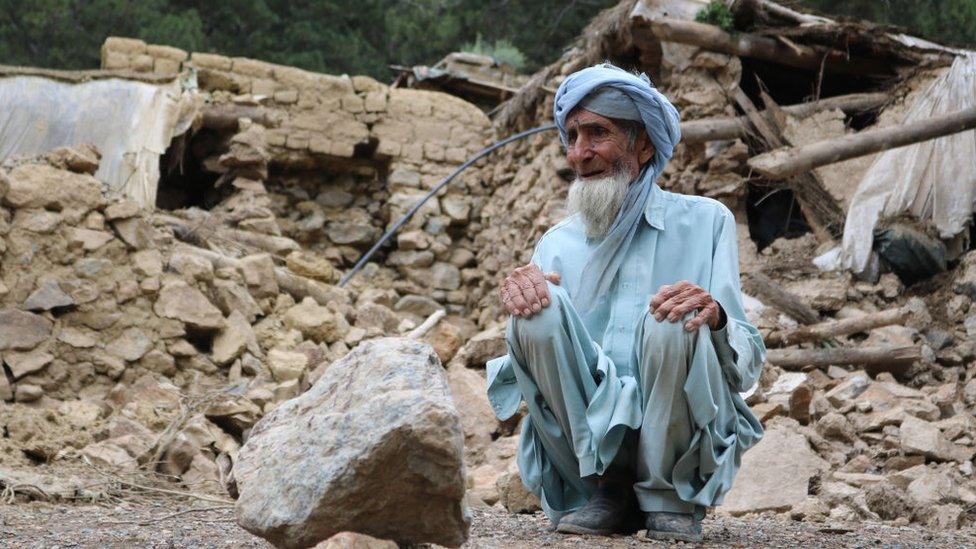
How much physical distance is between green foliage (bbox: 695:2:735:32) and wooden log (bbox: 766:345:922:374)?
2.65 m

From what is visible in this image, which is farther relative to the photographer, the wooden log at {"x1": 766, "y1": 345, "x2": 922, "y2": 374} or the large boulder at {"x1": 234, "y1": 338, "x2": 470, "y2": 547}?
the wooden log at {"x1": 766, "y1": 345, "x2": 922, "y2": 374}

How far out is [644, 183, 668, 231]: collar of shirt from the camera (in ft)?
11.5

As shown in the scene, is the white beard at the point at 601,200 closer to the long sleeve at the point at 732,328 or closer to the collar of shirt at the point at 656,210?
the collar of shirt at the point at 656,210

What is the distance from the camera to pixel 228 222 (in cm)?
931

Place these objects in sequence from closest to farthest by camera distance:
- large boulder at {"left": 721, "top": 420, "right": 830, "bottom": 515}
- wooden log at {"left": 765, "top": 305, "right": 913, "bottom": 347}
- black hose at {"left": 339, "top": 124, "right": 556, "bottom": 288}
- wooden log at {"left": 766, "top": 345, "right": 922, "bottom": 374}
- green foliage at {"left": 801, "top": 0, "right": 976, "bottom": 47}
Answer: large boulder at {"left": 721, "top": 420, "right": 830, "bottom": 515}, wooden log at {"left": 766, "top": 345, "right": 922, "bottom": 374}, wooden log at {"left": 765, "top": 305, "right": 913, "bottom": 347}, black hose at {"left": 339, "top": 124, "right": 556, "bottom": 288}, green foliage at {"left": 801, "top": 0, "right": 976, "bottom": 47}

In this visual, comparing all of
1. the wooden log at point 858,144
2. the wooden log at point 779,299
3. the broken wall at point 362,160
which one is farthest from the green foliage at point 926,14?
the wooden log at point 779,299

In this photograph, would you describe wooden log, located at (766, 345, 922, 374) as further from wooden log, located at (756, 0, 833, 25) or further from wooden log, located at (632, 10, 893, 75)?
wooden log, located at (756, 0, 833, 25)

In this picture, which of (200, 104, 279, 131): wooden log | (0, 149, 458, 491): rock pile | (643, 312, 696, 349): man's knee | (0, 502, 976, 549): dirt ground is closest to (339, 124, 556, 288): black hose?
(200, 104, 279, 131): wooden log

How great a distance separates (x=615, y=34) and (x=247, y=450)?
615cm

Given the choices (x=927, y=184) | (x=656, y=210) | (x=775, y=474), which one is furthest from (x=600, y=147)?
(x=927, y=184)

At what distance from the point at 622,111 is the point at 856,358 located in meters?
3.57

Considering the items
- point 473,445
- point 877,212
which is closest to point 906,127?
point 877,212

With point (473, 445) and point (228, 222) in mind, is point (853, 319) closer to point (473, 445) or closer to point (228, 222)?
point (473, 445)

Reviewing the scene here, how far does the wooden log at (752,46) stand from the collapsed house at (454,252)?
0.02 metres
